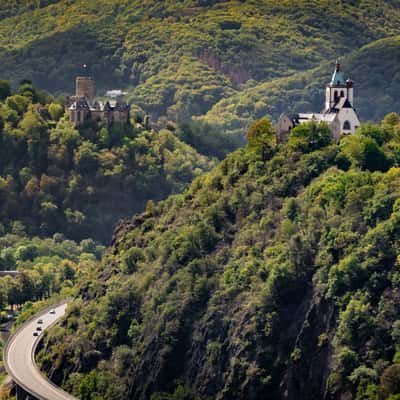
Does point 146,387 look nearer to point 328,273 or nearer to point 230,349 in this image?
point 230,349

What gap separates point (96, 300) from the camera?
152 m

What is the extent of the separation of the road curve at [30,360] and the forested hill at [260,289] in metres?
1.38

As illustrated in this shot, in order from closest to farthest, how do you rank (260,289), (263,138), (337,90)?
(260,289) → (263,138) → (337,90)

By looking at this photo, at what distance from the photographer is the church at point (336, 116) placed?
154 m

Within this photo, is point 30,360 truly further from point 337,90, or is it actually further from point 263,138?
point 337,90

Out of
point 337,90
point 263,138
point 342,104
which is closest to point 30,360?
point 263,138

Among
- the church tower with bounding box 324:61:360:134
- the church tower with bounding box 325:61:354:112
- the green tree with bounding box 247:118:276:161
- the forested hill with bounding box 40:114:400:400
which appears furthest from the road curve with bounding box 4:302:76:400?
the church tower with bounding box 325:61:354:112

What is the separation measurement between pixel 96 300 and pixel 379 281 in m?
32.8

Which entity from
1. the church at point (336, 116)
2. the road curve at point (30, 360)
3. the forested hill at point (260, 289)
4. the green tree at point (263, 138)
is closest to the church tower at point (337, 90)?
the church at point (336, 116)

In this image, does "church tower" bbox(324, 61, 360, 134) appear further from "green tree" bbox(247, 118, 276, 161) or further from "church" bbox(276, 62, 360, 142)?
"green tree" bbox(247, 118, 276, 161)

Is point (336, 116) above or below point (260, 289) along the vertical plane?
above

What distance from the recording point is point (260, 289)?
13525 cm

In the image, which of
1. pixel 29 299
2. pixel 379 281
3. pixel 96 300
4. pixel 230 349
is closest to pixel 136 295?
pixel 96 300

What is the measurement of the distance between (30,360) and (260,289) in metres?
22.8
